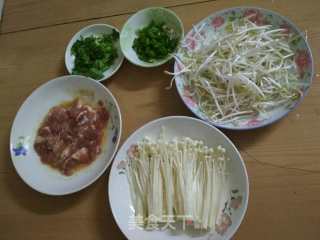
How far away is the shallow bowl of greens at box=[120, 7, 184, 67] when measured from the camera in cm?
121

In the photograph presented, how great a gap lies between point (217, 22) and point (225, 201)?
2.33ft

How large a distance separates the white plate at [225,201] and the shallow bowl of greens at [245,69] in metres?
0.06

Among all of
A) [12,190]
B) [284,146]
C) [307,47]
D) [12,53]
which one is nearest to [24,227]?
[12,190]

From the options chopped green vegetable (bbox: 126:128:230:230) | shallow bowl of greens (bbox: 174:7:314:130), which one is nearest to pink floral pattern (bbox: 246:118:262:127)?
shallow bowl of greens (bbox: 174:7:314:130)

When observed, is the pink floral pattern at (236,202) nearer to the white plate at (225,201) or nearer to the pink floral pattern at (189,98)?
the white plate at (225,201)

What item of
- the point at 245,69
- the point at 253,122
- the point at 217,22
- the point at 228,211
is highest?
the point at 217,22

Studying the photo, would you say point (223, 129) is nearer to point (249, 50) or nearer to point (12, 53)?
point (249, 50)

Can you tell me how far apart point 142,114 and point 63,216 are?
0.50 m

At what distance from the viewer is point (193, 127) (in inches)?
41.4

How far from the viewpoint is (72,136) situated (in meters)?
1.21

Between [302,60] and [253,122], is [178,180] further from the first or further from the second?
[302,60]

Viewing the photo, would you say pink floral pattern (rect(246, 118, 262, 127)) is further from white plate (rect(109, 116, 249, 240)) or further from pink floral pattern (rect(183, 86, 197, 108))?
pink floral pattern (rect(183, 86, 197, 108))

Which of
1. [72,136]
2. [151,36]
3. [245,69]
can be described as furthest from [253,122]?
[72,136]

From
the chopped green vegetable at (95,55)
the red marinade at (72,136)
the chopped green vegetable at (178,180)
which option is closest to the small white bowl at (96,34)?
the chopped green vegetable at (95,55)
